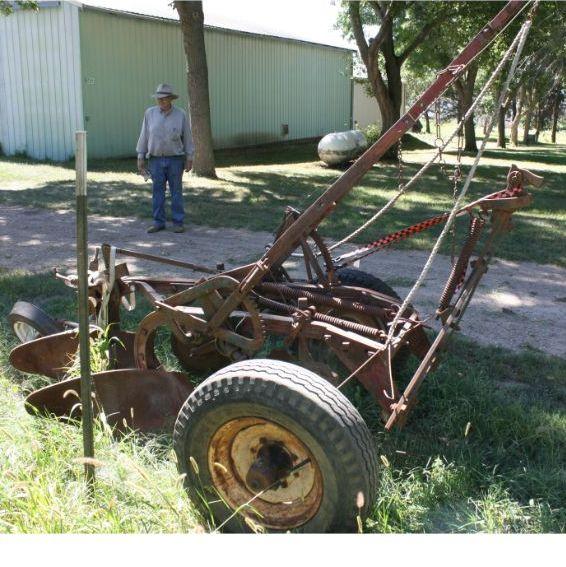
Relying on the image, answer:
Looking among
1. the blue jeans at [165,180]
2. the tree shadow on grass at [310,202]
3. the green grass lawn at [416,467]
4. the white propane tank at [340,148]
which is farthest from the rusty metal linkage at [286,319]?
the white propane tank at [340,148]

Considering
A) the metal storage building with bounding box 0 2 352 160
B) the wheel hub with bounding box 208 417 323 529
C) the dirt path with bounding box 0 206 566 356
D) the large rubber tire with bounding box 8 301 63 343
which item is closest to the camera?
the wheel hub with bounding box 208 417 323 529

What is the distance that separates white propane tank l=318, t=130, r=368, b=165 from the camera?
739 inches

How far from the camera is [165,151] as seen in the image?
9.40 meters

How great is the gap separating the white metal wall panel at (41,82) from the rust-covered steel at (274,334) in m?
15.5

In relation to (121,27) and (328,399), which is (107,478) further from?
(121,27)

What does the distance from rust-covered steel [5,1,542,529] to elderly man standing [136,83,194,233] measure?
5.12 metres

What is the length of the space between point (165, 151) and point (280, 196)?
366cm

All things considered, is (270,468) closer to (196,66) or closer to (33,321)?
(33,321)

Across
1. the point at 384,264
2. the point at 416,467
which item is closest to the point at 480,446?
the point at 416,467

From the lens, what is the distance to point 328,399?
280 centimetres

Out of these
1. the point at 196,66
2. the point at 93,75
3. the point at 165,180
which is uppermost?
the point at 93,75

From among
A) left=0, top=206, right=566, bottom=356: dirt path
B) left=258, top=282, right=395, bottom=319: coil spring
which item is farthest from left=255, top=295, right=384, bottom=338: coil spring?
left=0, top=206, right=566, bottom=356: dirt path

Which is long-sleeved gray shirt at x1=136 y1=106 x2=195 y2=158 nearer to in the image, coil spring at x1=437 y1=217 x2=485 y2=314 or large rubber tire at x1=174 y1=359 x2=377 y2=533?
coil spring at x1=437 y1=217 x2=485 y2=314

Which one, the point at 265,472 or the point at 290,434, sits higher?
the point at 290,434
